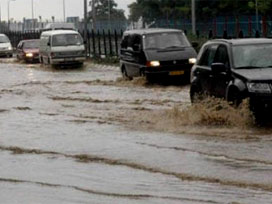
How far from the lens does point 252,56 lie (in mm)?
15273

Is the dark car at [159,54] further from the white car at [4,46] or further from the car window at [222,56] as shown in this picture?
the white car at [4,46]

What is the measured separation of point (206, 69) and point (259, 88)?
247 centimetres

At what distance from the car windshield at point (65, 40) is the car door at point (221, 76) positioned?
25276 millimetres

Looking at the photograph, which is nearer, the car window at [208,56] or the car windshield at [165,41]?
the car window at [208,56]

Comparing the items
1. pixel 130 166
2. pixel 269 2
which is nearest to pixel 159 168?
pixel 130 166

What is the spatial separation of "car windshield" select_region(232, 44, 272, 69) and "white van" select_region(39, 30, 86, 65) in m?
25.5

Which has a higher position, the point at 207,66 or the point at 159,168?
the point at 207,66

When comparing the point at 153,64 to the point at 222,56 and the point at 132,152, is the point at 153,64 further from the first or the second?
the point at 132,152

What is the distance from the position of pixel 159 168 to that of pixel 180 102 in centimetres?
959

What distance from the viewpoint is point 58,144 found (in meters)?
13.8

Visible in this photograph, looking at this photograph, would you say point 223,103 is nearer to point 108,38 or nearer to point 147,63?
point 147,63

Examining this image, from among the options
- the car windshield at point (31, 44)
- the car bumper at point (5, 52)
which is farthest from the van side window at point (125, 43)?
the car bumper at point (5, 52)

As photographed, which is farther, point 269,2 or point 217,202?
point 269,2

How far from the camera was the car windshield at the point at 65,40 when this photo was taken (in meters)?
40.8
